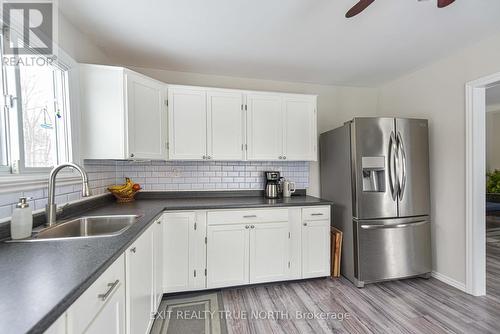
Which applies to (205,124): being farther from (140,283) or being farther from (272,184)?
(140,283)

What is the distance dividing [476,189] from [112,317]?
121 inches

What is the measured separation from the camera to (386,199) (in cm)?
238

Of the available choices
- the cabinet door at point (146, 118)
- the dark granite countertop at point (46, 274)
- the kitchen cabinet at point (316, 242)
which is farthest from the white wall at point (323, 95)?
the dark granite countertop at point (46, 274)

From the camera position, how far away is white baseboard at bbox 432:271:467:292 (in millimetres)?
2277

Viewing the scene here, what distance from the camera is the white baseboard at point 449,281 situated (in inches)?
89.6

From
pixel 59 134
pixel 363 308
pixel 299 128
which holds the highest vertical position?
pixel 299 128

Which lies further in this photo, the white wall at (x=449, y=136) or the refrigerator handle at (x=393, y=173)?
the refrigerator handle at (x=393, y=173)

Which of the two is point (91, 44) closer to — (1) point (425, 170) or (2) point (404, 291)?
(1) point (425, 170)

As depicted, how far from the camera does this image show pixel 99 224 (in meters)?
1.69

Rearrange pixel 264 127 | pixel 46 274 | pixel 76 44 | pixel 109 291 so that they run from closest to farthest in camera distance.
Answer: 1. pixel 46 274
2. pixel 109 291
3. pixel 76 44
4. pixel 264 127

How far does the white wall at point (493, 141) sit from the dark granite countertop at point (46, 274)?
23.9ft

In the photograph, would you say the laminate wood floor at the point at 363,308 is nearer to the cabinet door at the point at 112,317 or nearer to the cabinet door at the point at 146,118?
the cabinet door at the point at 112,317

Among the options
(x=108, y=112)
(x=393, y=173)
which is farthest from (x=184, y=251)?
(x=393, y=173)

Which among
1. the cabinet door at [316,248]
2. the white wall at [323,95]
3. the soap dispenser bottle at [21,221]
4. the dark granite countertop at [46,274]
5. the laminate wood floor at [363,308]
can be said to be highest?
the white wall at [323,95]
